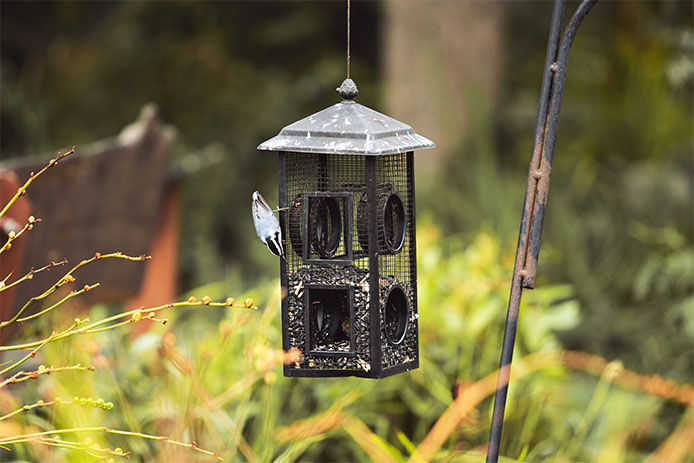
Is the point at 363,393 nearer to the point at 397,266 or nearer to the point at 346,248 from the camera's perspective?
the point at 397,266

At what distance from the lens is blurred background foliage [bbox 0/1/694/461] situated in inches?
146

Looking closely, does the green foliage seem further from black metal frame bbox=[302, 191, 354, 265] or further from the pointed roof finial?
the pointed roof finial

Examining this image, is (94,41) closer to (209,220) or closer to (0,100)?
(0,100)

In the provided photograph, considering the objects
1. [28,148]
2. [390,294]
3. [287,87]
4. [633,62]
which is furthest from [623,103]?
[390,294]

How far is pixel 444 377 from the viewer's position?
387 cm

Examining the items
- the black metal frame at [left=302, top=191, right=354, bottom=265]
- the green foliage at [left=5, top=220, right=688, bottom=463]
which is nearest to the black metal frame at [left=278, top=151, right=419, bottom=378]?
the black metal frame at [left=302, top=191, right=354, bottom=265]

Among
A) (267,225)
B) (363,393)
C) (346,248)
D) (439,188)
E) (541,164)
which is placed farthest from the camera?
(439,188)

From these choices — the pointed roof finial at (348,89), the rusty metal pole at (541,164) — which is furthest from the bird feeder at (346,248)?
the rusty metal pole at (541,164)

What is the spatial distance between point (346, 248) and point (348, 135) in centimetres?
35

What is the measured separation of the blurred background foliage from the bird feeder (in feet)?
0.78

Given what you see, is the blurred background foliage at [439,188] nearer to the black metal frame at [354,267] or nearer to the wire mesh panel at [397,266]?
the black metal frame at [354,267]

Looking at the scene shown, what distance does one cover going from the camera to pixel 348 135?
2332 millimetres

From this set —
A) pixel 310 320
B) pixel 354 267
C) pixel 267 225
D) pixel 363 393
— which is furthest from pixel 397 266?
pixel 363 393

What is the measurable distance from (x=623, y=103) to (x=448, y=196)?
6.13 ft
